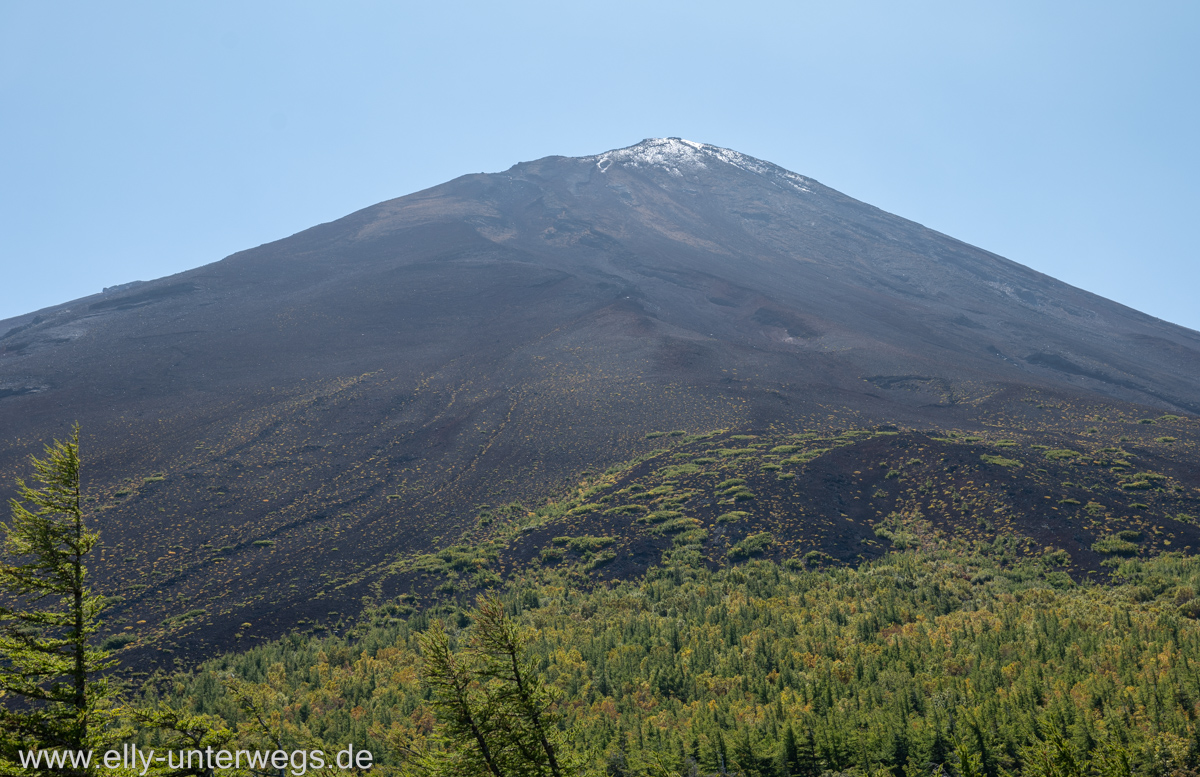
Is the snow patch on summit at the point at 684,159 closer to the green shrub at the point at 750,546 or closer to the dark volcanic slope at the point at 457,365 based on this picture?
the dark volcanic slope at the point at 457,365

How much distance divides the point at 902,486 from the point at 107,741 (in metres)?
36.7

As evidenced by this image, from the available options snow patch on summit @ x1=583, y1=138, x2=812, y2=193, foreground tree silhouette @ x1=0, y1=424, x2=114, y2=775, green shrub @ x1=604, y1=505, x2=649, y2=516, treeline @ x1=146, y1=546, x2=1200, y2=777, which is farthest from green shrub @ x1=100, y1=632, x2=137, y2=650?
snow patch on summit @ x1=583, y1=138, x2=812, y2=193

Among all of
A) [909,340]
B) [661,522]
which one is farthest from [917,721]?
[909,340]

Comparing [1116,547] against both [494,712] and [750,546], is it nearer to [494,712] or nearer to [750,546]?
[750,546]

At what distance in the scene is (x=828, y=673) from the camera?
16672 millimetres

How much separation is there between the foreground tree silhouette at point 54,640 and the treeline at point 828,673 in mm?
1356

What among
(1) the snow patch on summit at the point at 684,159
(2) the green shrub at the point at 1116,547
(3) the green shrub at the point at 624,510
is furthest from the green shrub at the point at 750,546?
(1) the snow patch on summit at the point at 684,159

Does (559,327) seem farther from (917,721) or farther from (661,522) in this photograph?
(917,721)

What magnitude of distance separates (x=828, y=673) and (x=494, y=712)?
1122 centimetres

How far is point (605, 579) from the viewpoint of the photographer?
31.1 m

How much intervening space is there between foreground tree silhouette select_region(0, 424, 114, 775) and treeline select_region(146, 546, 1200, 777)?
4.45ft

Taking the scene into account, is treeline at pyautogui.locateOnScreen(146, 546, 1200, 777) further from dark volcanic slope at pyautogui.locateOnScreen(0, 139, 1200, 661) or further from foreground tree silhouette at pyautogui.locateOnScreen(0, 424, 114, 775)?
dark volcanic slope at pyautogui.locateOnScreen(0, 139, 1200, 661)

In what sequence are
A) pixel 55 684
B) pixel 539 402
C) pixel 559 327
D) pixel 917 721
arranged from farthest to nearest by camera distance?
pixel 559 327, pixel 539 402, pixel 917 721, pixel 55 684

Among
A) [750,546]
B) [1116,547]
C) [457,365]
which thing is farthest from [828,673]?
[457,365]
